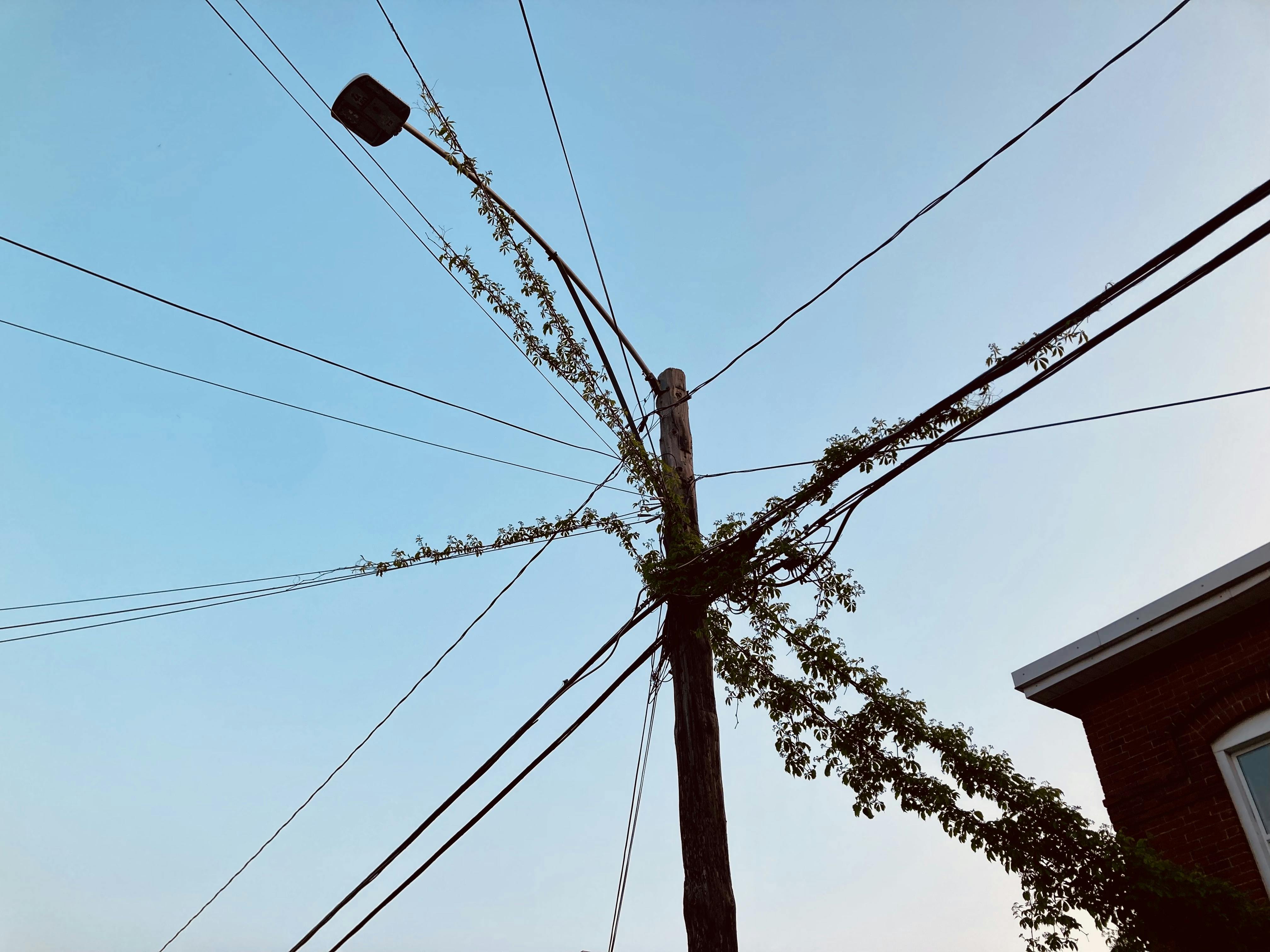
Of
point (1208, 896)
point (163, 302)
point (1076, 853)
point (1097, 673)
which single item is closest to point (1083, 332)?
point (1076, 853)

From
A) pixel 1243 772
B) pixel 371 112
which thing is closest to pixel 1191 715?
pixel 1243 772

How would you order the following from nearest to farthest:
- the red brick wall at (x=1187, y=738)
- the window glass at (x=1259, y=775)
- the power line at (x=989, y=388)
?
the power line at (x=989, y=388) < the window glass at (x=1259, y=775) < the red brick wall at (x=1187, y=738)

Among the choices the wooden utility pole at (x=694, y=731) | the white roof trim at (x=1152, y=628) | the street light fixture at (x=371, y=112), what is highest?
the street light fixture at (x=371, y=112)

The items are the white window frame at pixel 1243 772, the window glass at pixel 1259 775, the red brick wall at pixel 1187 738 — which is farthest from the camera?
the red brick wall at pixel 1187 738

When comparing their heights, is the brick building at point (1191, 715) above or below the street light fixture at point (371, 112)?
below

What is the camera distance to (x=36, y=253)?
586cm

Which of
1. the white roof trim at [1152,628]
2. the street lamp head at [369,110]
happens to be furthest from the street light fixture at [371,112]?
the white roof trim at [1152,628]

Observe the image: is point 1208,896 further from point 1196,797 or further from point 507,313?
point 507,313

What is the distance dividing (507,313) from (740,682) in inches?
138

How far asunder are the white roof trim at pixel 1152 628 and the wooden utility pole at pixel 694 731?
15.4 feet

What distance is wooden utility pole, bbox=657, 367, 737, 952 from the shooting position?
5.20 meters

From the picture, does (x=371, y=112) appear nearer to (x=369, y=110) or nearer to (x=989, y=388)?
(x=369, y=110)

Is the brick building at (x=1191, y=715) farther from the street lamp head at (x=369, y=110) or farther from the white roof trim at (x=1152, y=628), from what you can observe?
the street lamp head at (x=369, y=110)

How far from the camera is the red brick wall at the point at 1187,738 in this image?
8031mm
